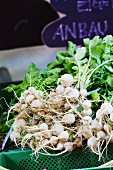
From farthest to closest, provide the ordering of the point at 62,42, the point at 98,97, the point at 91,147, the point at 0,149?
the point at 62,42
the point at 0,149
the point at 98,97
the point at 91,147

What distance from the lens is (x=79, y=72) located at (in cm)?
217

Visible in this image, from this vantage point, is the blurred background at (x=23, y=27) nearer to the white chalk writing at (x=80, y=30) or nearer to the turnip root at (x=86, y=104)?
the white chalk writing at (x=80, y=30)

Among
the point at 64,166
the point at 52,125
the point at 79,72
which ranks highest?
the point at 79,72

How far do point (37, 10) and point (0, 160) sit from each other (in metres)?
1.88

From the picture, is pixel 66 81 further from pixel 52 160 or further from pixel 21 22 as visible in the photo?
pixel 21 22

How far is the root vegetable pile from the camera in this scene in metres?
1.95

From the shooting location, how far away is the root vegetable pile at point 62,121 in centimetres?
195

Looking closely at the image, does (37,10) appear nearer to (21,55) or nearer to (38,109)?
(21,55)

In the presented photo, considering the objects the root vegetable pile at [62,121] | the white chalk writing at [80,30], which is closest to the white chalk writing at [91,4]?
the white chalk writing at [80,30]

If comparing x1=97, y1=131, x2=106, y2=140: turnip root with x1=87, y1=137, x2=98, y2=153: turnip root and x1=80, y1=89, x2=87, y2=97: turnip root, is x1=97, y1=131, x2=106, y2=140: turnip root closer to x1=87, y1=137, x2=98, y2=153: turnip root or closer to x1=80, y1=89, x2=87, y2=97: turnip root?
x1=87, y1=137, x2=98, y2=153: turnip root

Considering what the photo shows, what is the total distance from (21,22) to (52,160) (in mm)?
1853

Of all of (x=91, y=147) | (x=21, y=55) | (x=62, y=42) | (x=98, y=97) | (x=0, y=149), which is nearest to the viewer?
(x=91, y=147)

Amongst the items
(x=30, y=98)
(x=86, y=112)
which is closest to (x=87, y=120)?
(x=86, y=112)

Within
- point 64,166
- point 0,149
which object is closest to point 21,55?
point 0,149
